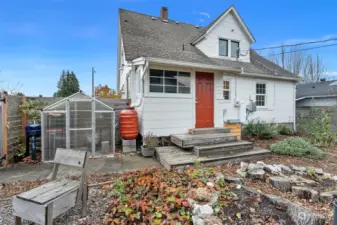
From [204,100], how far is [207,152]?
2589 mm

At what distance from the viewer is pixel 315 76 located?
23.5 metres

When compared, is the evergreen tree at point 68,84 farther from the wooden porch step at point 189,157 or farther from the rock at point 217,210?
the rock at point 217,210

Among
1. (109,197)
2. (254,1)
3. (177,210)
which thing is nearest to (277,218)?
(177,210)

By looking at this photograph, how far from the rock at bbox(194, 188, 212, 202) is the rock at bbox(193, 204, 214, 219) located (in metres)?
0.17

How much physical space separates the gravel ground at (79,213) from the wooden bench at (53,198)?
5.3 inches

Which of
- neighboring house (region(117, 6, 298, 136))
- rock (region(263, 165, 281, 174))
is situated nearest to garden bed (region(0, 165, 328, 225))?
rock (region(263, 165, 281, 174))

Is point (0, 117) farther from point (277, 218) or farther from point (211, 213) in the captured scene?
point (277, 218)

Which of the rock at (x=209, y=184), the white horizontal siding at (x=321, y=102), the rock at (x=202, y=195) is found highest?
the white horizontal siding at (x=321, y=102)

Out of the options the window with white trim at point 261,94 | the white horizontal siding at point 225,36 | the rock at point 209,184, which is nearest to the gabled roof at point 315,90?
the window with white trim at point 261,94

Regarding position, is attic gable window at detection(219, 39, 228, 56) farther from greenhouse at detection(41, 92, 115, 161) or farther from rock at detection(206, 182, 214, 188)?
rock at detection(206, 182, 214, 188)

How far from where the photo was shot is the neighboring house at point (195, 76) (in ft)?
20.8

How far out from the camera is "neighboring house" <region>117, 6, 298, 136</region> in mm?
6336

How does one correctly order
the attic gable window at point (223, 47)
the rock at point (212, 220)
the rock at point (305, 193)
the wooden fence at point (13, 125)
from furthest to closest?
the attic gable window at point (223, 47) → the wooden fence at point (13, 125) → the rock at point (305, 193) → the rock at point (212, 220)

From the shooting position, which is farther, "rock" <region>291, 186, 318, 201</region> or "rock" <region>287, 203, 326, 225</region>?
"rock" <region>291, 186, 318, 201</region>
